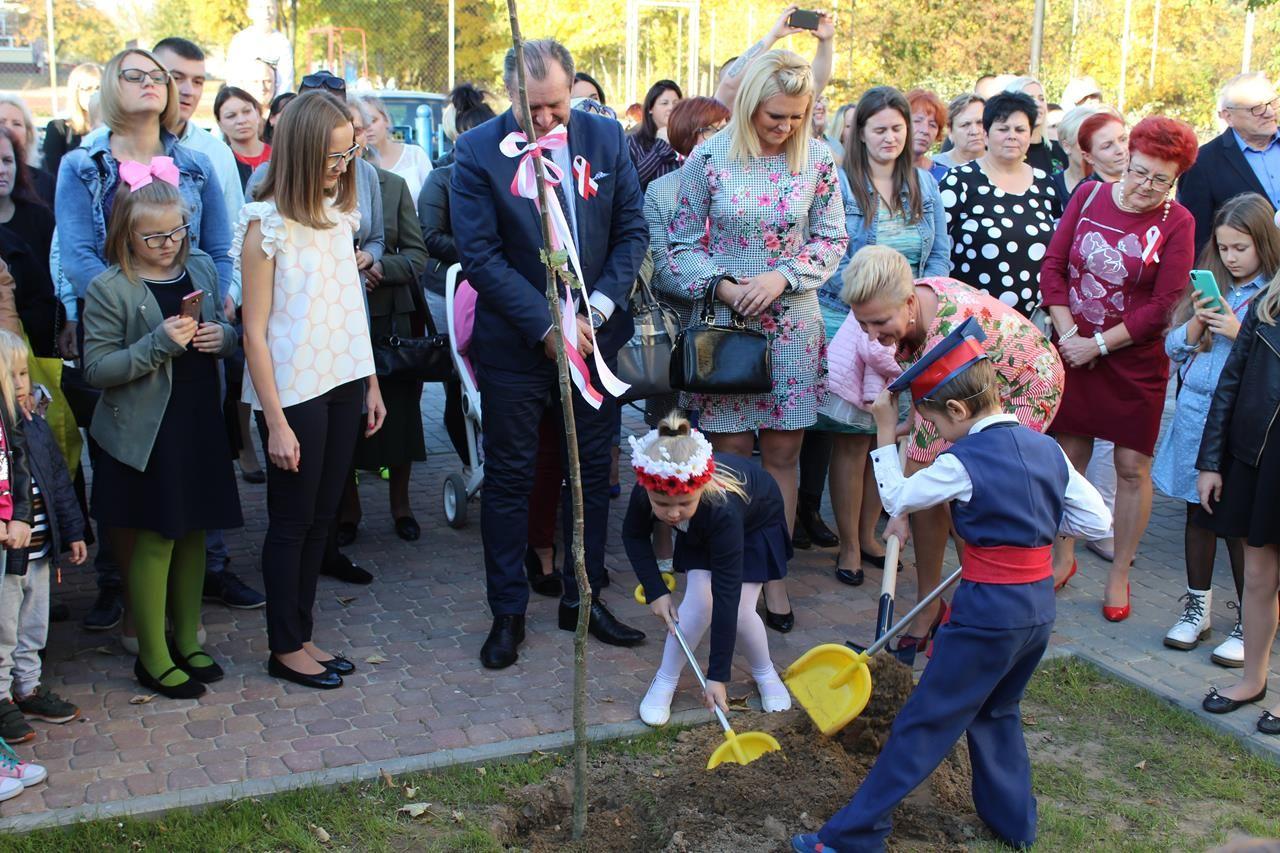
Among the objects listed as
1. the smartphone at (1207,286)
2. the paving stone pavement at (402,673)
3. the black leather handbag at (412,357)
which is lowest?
the paving stone pavement at (402,673)

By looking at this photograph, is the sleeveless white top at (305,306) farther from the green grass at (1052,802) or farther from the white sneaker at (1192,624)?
the white sneaker at (1192,624)

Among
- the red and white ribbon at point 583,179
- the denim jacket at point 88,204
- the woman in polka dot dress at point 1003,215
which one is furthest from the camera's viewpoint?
the woman in polka dot dress at point 1003,215

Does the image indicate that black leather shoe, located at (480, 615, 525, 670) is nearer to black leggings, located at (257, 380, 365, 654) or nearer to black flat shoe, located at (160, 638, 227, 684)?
black leggings, located at (257, 380, 365, 654)

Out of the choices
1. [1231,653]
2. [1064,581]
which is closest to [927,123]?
[1064,581]

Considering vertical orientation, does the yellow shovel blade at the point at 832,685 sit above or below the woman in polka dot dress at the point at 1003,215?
below

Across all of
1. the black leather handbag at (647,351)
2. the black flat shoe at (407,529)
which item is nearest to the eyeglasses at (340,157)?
the black leather handbag at (647,351)

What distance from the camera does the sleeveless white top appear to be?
4363 mm

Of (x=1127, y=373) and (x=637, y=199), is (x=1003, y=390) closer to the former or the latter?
(x=1127, y=373)

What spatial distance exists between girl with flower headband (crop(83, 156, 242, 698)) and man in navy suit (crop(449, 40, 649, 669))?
0.99m

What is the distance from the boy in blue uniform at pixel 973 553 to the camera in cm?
347

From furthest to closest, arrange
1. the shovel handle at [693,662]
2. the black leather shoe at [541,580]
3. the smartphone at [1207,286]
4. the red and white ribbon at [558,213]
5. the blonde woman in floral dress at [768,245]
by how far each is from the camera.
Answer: the black leather shoe at [541,580] < the blonde woman in floral dress at [768,245] < the smartphone at [1207,286] < the shovel handle at [693,662] < the red and white ribbon at [558,213]

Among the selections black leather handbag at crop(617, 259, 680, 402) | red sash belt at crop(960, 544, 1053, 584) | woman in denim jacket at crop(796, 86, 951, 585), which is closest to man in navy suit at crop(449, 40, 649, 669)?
black leather handbag at crop(617, 259, 680, 402)

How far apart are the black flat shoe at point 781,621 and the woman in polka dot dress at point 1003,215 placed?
6.86 feet

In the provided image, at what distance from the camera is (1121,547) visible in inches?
220
